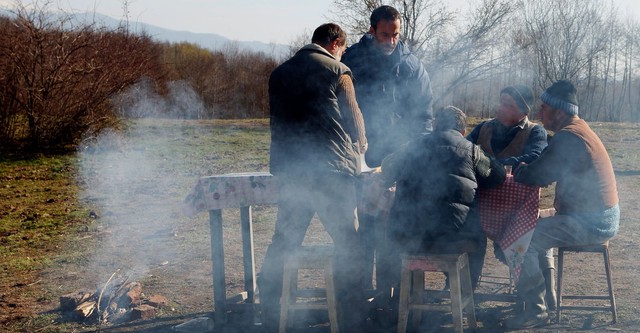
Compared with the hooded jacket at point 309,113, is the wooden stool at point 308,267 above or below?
below

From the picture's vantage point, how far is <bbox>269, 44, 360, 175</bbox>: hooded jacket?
3848 mm

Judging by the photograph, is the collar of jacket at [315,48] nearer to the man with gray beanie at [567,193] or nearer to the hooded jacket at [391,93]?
the hooded jacket at [391,93]

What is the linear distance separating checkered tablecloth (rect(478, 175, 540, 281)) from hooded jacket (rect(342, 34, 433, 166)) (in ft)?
2.70

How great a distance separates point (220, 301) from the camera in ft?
14.5

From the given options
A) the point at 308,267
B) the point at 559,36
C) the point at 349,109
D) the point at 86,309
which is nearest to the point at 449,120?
the point at 349,109

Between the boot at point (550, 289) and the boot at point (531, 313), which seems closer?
the boot at point (531, 313)

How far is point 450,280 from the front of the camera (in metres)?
3.88

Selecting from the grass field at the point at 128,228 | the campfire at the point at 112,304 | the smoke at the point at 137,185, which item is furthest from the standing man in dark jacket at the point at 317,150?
the smoke at the point at 137,185

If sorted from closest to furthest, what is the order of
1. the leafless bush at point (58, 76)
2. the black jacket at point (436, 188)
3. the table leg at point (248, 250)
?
the black jacket at point (436, 188), the table leg at point (248, 250), the leafless bush at point (58, 76)

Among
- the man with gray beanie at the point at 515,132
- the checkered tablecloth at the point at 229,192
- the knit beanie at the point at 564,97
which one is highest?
the knit beanie at the point at 564,97

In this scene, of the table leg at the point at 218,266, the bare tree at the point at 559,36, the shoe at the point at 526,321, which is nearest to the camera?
A: the shoe at the point at 526,321

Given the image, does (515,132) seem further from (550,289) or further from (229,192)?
(229,192)

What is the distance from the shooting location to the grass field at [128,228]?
491 centimetres

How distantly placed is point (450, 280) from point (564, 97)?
1.47 m
